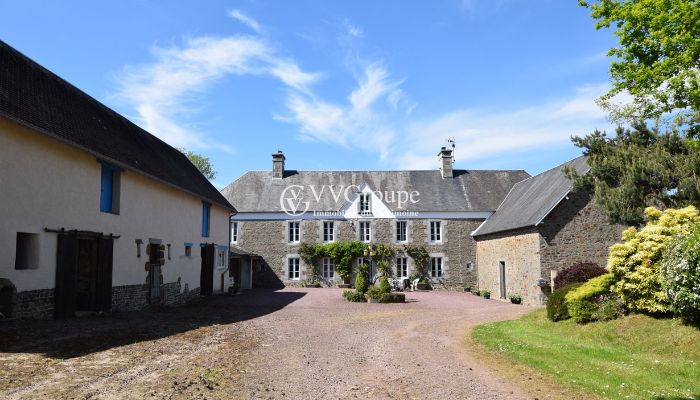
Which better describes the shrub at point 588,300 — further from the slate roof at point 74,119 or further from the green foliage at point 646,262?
the slate roof at point 74,119

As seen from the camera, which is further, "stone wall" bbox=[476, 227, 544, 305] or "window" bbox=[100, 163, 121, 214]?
"stone wall" bbox=[476, 227, 544, 305]

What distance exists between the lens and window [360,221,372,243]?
1193 inches

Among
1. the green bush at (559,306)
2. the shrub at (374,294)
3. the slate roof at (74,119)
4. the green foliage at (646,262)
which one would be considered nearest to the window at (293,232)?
the shrub at (374,294)

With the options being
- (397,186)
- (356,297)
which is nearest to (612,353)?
(356,297)

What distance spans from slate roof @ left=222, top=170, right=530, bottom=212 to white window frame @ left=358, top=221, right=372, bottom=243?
174 centimetres

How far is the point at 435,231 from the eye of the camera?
3002 centimetres

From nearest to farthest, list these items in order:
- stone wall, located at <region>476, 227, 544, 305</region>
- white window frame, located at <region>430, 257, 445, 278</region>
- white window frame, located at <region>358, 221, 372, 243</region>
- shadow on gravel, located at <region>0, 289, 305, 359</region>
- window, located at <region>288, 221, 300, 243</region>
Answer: shadow on gravel, located at <region>0, 289, 305, 359</region>, stone wall, located at <region>476, 227, 544, 305</region>, white window frame, located at <region>430, 257, 445, 278</region>, white window frame, located at <region>358, 221, 372, 243</region>, window, located at <region>288, 221, 300, 243</region>

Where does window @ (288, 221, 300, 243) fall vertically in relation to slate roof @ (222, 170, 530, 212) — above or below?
below

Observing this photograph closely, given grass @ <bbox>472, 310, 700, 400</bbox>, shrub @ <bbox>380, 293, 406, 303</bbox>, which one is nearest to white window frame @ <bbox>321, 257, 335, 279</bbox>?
shrub @ <bbox>380, 293, 406, 303</bbox>

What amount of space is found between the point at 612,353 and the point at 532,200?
15185mm

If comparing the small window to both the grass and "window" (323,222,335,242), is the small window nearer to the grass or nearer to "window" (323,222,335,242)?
the grass

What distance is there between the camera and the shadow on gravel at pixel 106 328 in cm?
816

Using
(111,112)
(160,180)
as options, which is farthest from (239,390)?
(111,112)

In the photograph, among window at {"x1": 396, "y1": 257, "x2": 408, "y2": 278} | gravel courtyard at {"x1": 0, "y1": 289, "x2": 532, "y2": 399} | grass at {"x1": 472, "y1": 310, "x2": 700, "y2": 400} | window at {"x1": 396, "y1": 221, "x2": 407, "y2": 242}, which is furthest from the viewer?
window at {"x1": 396, "y1": 221, "x2": 407, "y2": 242}
